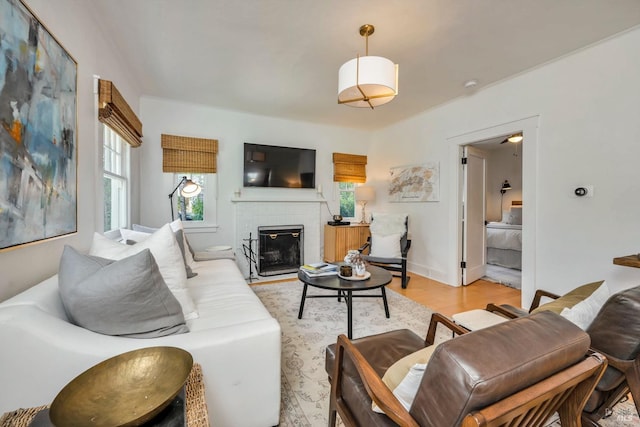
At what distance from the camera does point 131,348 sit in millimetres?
1016

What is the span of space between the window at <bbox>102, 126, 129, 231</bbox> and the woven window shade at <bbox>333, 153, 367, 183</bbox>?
310 cm

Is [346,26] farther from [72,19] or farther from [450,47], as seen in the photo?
[72,19]

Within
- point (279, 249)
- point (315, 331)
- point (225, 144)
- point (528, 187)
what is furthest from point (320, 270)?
point (225, 144)

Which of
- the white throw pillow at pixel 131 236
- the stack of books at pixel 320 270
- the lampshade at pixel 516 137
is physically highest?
the lampshade at pixel 516 137

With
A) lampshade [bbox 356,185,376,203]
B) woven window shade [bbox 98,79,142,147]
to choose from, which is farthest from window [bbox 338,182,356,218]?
woven window shade [bbox 98,79,142,147]

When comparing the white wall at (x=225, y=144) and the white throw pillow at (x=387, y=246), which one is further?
the white throw pillow at (x=387, y=246)

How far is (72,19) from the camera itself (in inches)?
65.1

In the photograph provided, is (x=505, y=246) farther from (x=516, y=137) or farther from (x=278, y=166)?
(x=278, y=166)

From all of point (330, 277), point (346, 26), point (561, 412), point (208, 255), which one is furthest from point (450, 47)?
point (208, 255)

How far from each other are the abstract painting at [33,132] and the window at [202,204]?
234 cm

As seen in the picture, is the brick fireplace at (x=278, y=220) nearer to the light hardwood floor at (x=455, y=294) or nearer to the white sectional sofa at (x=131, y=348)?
the light hardwood floor at (x=455, y=294)

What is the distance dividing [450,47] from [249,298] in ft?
8.92

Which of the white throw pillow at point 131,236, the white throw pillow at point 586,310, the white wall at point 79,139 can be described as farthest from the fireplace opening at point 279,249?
the white throw pillow at point 586,310

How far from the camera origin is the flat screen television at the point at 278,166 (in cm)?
412
